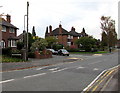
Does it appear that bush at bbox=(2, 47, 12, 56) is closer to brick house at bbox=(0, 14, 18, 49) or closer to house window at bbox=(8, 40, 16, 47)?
brick house at bbox=(0, 14, 18, 49)

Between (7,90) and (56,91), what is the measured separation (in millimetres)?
2133

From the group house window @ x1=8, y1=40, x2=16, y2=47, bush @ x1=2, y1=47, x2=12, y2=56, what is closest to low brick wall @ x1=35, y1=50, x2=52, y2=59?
bush @ x1=2, y1=47, x2=12, y2=56

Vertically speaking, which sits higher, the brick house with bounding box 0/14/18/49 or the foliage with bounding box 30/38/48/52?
the brick house with bounding box 0/14/18/49

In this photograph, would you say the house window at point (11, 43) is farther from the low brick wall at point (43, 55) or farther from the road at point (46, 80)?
the road at point (46, 80)

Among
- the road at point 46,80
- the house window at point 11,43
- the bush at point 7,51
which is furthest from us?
the house window at point 11,43

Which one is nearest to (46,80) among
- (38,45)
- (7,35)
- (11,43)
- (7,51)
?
(7,51)

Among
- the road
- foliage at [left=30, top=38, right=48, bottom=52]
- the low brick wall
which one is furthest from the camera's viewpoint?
foliage at [left=30, top=38, right=48, bottom=52]

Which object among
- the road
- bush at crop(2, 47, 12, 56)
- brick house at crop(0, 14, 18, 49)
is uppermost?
brick house at crop(0, 14, 18, 49)

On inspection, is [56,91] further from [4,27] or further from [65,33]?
Answer: [65,33]

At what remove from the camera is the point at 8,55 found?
23.1m

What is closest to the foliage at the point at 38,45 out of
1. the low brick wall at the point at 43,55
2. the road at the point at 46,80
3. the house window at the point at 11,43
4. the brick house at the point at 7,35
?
the low brick wall at the point at 43,55

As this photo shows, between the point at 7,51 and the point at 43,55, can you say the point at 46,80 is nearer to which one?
the point at 7,51

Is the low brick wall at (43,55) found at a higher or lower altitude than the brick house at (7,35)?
lower

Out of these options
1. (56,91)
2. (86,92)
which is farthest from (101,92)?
(56,91)
